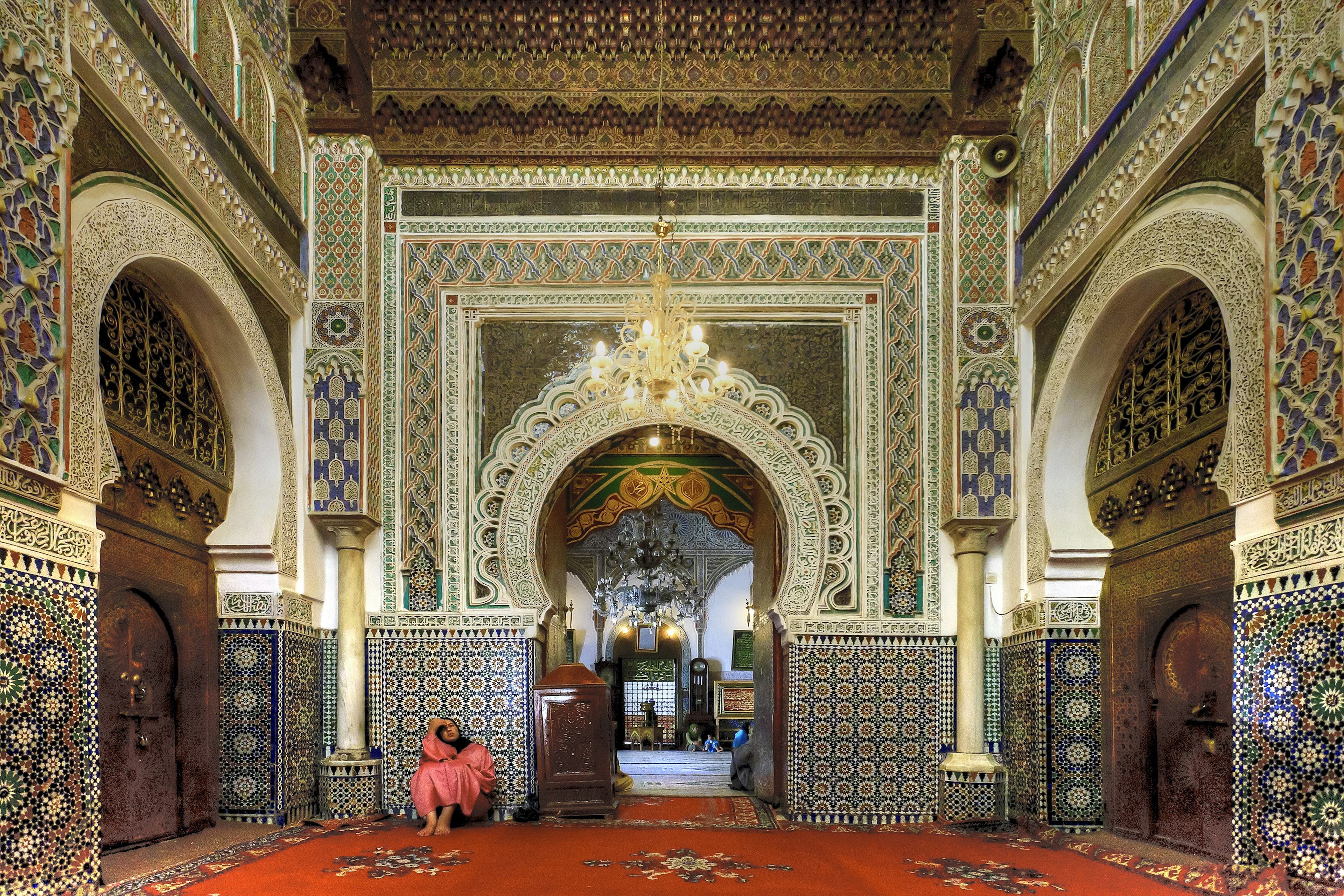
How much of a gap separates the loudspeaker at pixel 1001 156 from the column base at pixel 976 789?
332 centimetres

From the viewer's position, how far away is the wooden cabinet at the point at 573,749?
664 cm

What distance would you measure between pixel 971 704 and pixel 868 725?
0.59m

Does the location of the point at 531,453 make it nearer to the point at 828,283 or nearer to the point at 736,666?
the point at 828,283

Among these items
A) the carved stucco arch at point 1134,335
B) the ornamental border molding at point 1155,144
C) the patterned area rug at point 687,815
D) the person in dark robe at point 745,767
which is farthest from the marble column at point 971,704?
the person in dark robe at point 745,767

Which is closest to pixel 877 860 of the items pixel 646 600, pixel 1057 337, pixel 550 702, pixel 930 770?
pixel 930 770

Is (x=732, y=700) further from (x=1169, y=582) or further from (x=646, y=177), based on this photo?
(x=1169, y=582)

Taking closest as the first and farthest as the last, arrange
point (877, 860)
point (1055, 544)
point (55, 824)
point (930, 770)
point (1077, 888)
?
point (55, 824) → point (1077, 888) → point (877, 860) → point (1055, 544) → point (930, 770)

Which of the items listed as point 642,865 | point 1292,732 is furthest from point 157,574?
point 1292,732

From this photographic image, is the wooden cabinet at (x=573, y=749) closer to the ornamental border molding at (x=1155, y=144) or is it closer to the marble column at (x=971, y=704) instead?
the marble column at (x=971, y=704)

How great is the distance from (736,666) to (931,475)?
9578 mm

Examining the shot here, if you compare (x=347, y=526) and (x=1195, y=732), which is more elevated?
(x=347, y=526)

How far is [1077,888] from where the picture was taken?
4.39 metres

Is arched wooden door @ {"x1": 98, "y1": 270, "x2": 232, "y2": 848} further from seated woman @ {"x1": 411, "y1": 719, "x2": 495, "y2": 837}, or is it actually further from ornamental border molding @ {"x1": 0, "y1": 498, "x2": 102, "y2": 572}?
seated woman @ {"x1": 411, "y1": 719, "x2": 495, "y2": 837}

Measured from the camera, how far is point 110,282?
4285 mm
